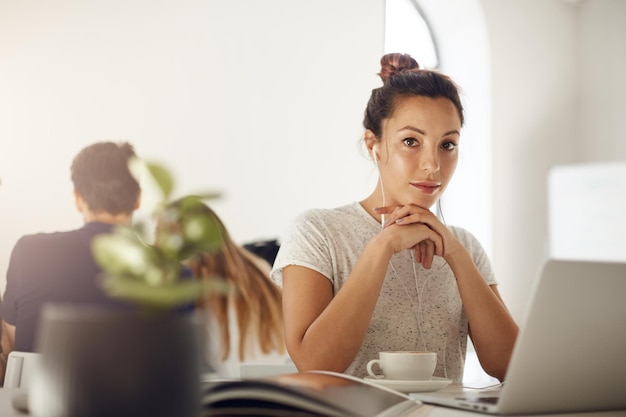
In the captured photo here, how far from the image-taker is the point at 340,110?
11.8 feet

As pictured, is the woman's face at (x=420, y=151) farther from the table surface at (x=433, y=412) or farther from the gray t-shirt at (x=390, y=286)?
the table surface at (x=433, y=412)

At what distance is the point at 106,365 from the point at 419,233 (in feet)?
3.74

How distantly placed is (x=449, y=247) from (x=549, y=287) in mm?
820

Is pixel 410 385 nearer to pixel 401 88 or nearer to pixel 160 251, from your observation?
pixel 160 251

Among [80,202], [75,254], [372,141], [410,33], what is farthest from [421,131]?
[410,33]

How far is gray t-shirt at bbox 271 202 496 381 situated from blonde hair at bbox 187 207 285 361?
1362 millimetres

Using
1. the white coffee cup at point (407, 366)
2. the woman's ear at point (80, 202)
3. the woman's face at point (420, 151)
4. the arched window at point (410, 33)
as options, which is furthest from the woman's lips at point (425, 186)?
the arched window at point (410, 33)

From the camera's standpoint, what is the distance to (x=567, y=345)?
0.79 meters

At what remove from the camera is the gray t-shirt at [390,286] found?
160 centimetres

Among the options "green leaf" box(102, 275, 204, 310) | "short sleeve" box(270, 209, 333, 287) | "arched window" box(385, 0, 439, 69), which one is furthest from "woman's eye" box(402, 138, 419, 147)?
"arched window" box(385, 0, 439, 69)

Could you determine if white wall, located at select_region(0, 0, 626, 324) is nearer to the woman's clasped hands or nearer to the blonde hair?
the blonde hair

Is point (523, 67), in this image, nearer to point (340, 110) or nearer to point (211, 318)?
point (340, 110)

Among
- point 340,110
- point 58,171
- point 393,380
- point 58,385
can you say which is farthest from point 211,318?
point 58,385

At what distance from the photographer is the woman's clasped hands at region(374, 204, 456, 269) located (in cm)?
153
